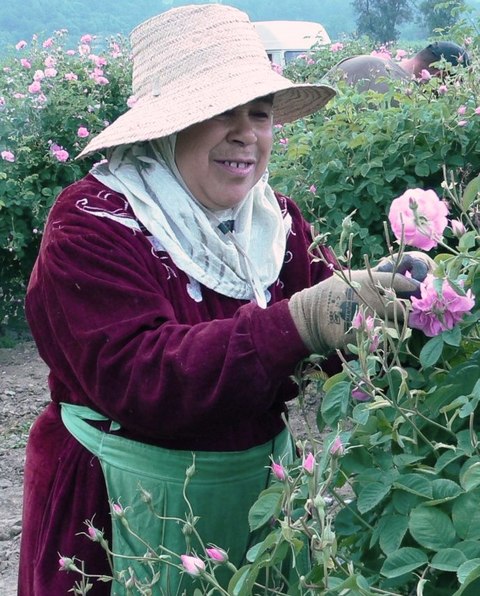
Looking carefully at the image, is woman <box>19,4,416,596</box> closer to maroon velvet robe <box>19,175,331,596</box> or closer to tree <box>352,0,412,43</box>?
maroon velvet robe <box>19,175,331,596</box>

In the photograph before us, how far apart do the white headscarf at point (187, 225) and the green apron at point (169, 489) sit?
305 millimetres

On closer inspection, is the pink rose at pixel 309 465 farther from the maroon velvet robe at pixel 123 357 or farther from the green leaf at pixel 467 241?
the maroon velvet robe at pixel 123 357

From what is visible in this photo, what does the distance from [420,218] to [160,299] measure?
0.56 metres

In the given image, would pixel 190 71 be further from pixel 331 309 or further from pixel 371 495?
pixel 371 495

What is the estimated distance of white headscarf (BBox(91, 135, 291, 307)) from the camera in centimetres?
187

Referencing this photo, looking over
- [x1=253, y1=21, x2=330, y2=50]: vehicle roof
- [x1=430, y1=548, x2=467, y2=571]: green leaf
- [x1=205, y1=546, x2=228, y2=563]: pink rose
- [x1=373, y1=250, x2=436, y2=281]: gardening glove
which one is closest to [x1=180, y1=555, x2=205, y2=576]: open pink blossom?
[x1=205, y1=546, x2=228, y2=563]: pink rose

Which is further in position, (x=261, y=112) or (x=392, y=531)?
(x=261, y=112)

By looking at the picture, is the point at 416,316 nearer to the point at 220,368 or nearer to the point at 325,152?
the point at 220,368

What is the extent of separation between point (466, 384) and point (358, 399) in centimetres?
15

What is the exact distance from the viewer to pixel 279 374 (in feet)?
5.37

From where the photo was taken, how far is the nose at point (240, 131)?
190 centimetres

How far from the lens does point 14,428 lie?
17.1 ft

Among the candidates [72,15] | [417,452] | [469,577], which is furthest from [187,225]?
[72,15]

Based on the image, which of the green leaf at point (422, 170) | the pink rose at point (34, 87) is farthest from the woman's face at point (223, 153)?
the pink rose at point (34, 87)
